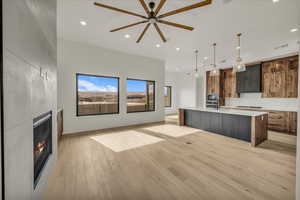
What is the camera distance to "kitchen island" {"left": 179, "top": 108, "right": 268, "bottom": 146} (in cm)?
326

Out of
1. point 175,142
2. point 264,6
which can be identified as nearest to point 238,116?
point 175,142

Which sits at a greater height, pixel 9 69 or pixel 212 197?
pixel 9 69

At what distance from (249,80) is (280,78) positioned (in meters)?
1.00

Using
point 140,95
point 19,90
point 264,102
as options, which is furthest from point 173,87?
point 19,90

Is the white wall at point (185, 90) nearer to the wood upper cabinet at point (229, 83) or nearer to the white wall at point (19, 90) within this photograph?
the wood upper cabinet at point (229, 83)

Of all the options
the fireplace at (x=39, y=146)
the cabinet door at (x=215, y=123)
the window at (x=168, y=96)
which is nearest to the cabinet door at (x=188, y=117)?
the cabinet door at (x=215, y=123)

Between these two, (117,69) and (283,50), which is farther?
(117,69)

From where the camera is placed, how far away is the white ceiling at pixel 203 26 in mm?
2379

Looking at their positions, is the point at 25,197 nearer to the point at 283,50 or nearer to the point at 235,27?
the point at 235,27

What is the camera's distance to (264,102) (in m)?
5.59

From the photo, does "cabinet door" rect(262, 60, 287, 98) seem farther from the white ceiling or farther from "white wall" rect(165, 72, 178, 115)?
"white wall" rect(165, 72, 178, 115)

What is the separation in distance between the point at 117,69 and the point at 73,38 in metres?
1.72

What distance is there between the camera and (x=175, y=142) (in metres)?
3.47

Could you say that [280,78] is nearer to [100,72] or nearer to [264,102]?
[264,102]
